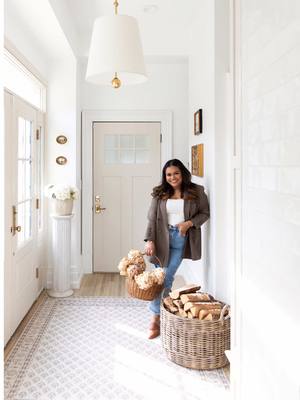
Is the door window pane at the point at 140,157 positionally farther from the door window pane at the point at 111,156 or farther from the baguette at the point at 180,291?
the baguette at the point at 180,291

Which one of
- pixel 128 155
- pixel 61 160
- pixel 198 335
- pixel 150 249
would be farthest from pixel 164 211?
pixel 128 155

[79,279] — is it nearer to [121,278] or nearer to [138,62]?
[121,278]

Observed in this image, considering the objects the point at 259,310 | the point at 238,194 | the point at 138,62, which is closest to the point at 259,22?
the point at 238,194

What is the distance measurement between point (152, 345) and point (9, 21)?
2.71 metres

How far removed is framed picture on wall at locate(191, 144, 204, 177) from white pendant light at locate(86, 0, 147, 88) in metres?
1.49

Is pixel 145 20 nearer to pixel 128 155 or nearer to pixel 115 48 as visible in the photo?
pixel 128 155

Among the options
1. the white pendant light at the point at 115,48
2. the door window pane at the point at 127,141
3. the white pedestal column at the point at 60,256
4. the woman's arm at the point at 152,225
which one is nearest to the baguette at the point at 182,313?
the woman's arm at the point at 152,225

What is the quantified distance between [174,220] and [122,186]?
181 cm

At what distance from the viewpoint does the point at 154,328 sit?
123 inches

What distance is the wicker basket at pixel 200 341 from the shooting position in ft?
8.32

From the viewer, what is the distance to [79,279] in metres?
4.46

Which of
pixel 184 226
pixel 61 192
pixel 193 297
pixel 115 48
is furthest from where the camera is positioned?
pixel 61 192

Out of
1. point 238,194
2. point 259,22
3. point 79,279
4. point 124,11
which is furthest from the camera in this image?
point 79,279

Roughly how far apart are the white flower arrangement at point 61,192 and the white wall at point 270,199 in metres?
2.98
